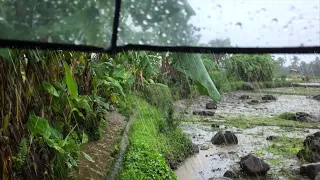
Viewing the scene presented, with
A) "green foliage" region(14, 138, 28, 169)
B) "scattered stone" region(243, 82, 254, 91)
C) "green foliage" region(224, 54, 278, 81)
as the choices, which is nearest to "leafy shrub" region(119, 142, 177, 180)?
"green foliage" region(14, 138, 28, 169)

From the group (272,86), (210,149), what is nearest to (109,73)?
(210,149)

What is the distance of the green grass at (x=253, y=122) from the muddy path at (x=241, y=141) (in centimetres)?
10

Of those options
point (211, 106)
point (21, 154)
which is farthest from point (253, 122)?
point (21, 154)

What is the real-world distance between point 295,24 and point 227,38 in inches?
5.1

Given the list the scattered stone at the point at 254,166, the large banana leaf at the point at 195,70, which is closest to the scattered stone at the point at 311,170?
the scattered stone at the point at 254,166

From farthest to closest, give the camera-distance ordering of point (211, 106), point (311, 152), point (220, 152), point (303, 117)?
point (211, 106), point (303, 117), point (220, 152), point (311, 152)

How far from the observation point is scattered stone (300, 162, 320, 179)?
5661 millimetres

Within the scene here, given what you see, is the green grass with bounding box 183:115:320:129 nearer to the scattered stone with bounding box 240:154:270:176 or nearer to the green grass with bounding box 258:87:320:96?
the scattered stone with bounding box 240:154:270:176

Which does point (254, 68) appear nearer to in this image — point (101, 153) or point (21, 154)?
point (101, 153)

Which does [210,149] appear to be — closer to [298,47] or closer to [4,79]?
[4,79]

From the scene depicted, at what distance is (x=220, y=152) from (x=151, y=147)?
2.60 metres

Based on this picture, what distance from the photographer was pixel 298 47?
2.32ft

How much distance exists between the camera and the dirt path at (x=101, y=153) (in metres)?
3.62

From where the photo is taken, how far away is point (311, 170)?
5.74 m
